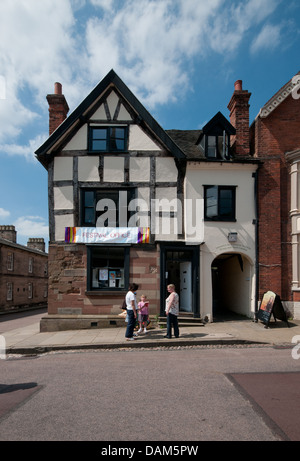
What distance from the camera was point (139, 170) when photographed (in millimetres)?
13219

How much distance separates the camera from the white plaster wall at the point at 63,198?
13.1 metres

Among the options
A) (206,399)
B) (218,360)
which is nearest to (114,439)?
(206,399)

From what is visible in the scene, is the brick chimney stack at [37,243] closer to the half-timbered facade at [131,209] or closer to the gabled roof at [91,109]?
the half-timbered facade at [131,209]

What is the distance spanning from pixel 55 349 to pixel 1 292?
747 inches

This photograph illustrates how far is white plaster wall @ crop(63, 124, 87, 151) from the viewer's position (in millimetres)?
13258

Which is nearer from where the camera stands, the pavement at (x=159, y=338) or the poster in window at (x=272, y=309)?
the pavement at (x=159, y=338)

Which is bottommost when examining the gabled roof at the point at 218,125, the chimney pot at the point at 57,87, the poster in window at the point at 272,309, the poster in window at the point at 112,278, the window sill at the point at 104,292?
the poster in window at the point at 272,309

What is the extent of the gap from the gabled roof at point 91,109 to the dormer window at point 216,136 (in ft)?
5.18

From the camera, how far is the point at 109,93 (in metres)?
13.4

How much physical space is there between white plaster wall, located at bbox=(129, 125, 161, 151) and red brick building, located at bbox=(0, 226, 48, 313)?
1726 centimetres

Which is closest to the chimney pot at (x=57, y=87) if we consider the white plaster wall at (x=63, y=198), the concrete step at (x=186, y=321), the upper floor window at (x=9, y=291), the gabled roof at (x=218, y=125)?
the white plaster wall at (x=63, y=198)

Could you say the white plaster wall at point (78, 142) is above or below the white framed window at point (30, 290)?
above

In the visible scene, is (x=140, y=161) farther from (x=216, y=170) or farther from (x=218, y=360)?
(x=218, y=360)

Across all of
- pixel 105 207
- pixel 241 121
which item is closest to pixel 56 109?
pixel 105 207
